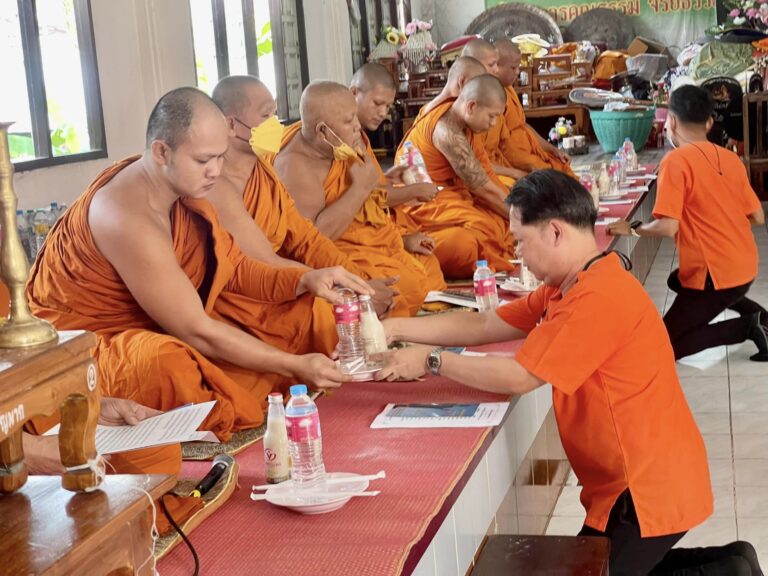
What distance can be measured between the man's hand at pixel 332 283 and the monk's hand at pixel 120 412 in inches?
36.4

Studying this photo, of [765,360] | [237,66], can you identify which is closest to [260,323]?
[765,360]

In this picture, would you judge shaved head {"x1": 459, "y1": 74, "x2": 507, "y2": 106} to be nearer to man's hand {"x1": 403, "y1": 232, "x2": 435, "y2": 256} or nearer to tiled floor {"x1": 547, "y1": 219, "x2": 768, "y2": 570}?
man's hand {"x1": 403, "y1": 232, "x2": 435, "y2": 256}

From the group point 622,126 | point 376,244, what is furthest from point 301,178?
point 622,126

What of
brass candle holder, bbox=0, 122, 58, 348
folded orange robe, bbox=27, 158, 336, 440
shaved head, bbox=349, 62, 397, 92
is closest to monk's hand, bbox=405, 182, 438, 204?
shaved head, bbox=349, 62, 397, 92

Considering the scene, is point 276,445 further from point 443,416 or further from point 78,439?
point 78,439

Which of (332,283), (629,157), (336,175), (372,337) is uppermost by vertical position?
(336,175)

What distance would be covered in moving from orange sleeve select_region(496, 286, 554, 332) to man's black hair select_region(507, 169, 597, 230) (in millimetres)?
391

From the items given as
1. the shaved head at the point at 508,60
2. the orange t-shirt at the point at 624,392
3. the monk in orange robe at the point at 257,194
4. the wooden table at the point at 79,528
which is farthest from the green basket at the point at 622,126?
the wooden table at the point at 79,528

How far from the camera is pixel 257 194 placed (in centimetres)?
380

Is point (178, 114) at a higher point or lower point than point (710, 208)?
higher

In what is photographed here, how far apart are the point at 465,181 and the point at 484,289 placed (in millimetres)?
2074

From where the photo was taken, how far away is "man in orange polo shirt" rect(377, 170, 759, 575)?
2445mm

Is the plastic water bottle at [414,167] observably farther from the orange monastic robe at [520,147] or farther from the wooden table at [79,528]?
the wooden table at [79,528]

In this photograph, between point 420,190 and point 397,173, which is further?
point 397,173
